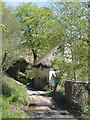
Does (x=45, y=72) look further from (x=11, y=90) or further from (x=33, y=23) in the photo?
(x=11, y=90)

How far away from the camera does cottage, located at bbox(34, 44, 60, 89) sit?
15.2 metres

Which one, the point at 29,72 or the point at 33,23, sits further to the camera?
the point at 33,23

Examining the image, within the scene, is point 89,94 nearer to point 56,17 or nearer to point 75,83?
point 75,83

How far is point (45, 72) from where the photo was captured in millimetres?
16141

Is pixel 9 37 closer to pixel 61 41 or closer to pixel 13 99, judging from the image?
pixel 61 41

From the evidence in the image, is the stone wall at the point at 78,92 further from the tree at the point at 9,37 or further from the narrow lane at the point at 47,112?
the tree at the point at 9,37

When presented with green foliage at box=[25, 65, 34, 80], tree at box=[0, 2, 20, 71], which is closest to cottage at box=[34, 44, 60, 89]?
green foliage at box=[25, 65, 34, 80]

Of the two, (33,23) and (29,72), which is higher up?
(33,23)

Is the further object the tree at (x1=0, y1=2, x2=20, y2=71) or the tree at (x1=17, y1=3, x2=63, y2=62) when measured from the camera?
the tree at (x1=17, y1=3, x2=63, y2=62)

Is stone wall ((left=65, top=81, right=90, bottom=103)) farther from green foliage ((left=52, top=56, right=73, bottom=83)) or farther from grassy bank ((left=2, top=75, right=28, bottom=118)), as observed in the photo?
grassy bank ((left=2, top=75, right=28, bottom=118))

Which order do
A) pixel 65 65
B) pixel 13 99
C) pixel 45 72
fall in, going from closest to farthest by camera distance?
1. pixel 13 99
2. pixel 65 65
3. pixel 45 72

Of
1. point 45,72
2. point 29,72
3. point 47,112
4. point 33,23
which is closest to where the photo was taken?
point 47,112

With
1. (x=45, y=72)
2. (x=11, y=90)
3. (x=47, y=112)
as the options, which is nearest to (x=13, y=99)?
(x=11, y=90)

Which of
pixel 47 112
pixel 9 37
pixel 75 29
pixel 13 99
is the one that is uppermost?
pixel 75 29
